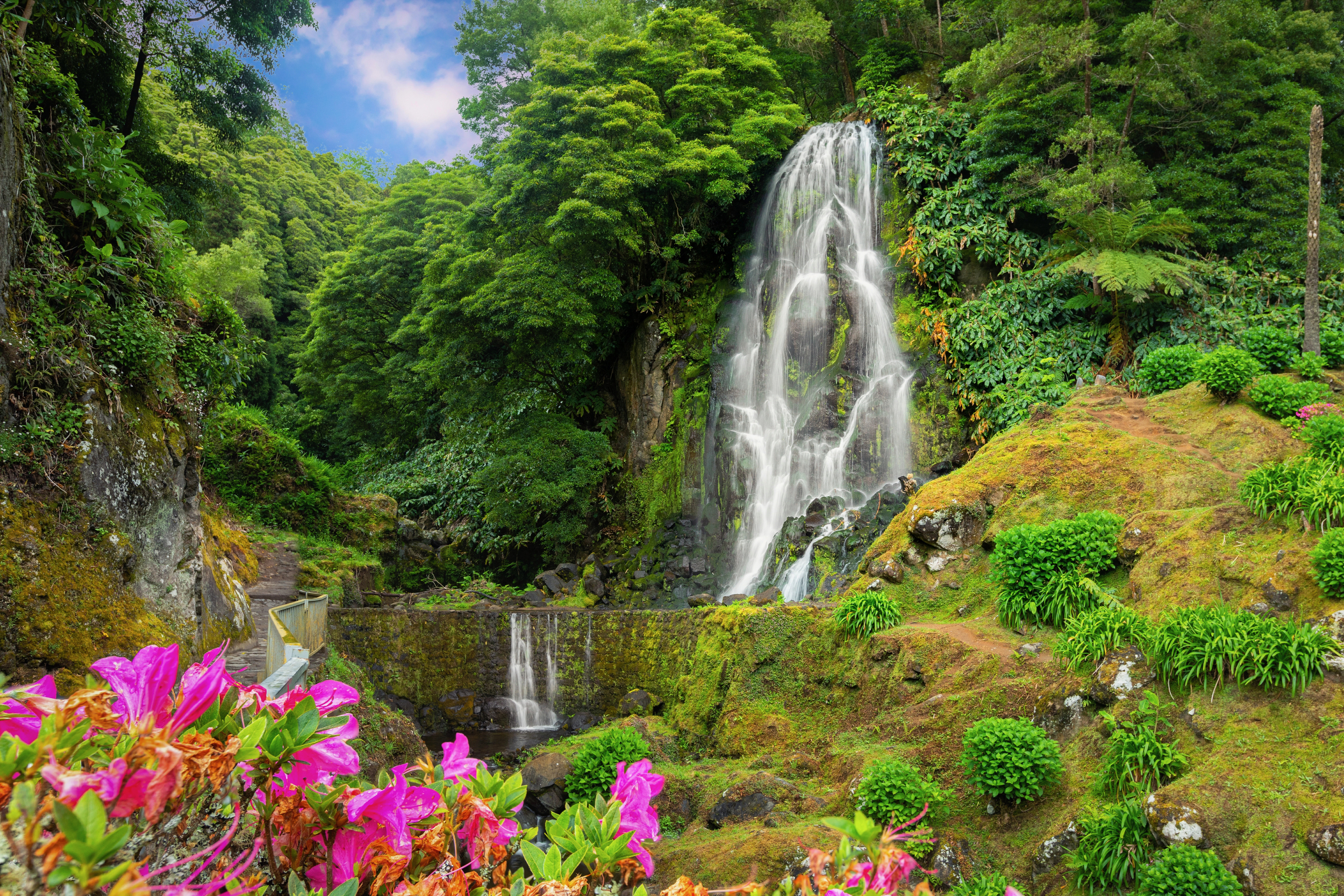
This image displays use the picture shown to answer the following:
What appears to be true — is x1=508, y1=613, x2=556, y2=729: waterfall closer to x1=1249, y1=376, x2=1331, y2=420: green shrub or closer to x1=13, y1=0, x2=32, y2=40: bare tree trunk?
x1=13, y1=0, x2=32, y2=40: bare tree trunk

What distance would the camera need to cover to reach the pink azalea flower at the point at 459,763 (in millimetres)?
1204

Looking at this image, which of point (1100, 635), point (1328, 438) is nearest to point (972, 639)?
point (1100, 635)

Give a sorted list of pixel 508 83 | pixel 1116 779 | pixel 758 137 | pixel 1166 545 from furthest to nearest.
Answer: pixel 508 83 → pixel 758 137 → pixel 1166 545 → pixel 1116 779

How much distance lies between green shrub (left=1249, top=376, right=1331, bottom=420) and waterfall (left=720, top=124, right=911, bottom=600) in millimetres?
6032

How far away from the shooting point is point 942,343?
1312 centimetres

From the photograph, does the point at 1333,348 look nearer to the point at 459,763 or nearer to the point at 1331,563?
the point at 1331,563

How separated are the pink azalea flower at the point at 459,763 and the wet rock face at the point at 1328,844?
4746 mm

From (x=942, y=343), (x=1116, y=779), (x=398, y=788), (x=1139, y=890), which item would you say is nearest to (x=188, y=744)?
(x=398, y=788)

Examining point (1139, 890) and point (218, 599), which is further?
point (218, 599)

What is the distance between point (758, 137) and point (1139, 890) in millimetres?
14897

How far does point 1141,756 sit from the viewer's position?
4.70m

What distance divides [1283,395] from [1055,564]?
3323 millimetres

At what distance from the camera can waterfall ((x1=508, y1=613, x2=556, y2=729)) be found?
1193 cm

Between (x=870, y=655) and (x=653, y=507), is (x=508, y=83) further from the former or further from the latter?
(x=870, y=655)
